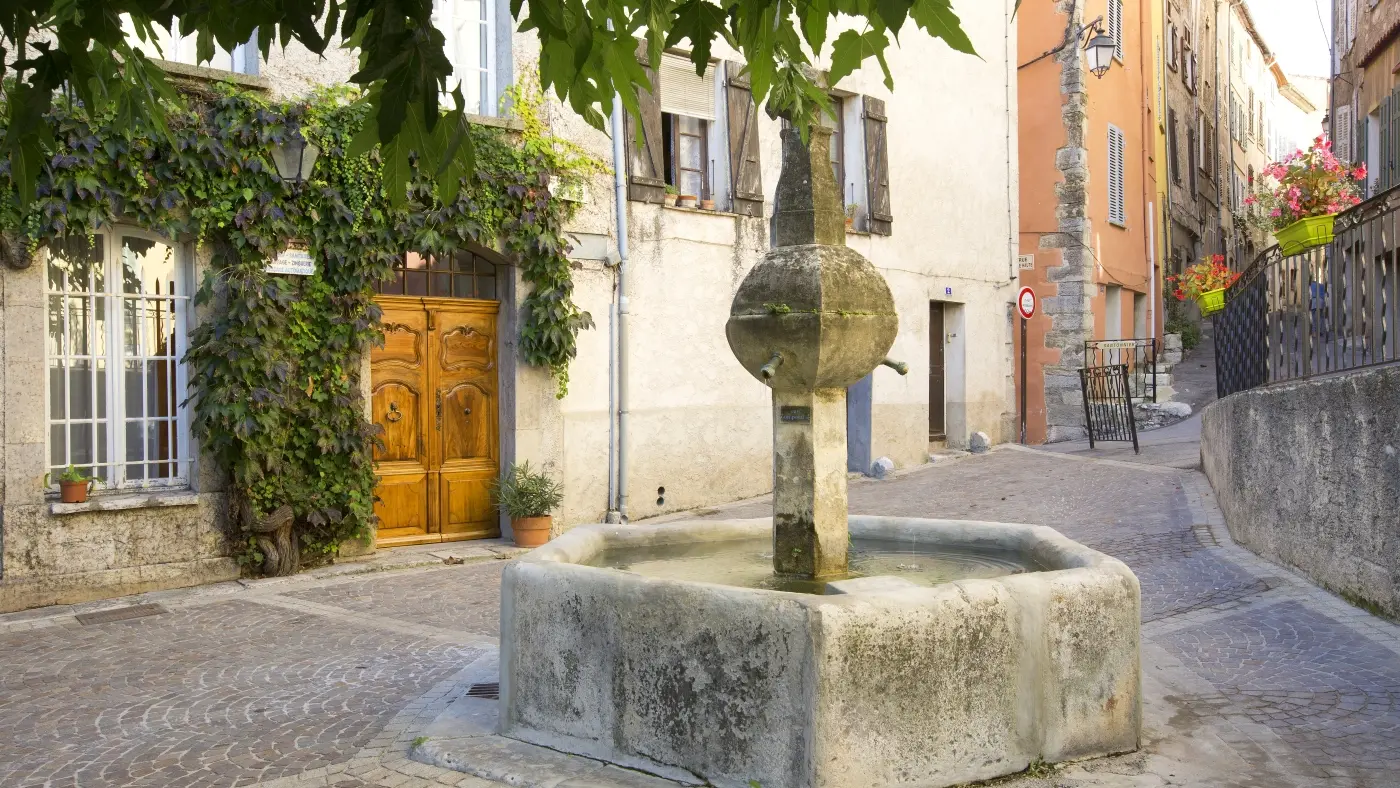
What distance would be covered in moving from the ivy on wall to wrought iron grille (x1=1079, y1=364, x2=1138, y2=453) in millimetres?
9076

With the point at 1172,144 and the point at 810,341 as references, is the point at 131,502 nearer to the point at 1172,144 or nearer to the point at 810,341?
the point at 810,341

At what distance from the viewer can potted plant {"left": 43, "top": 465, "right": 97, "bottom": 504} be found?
8.58 meters

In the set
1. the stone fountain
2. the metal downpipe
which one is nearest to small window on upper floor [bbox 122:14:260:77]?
the metal downpipe

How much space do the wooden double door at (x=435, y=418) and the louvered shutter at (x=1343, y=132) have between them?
45.4 feet

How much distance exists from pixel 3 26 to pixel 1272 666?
557 cm

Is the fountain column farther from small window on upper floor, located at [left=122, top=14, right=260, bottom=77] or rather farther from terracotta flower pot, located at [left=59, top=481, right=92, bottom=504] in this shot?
small window on upper floor, located at [left=122, top=14, right=260, bottom=77]

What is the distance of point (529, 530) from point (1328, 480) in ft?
21.0

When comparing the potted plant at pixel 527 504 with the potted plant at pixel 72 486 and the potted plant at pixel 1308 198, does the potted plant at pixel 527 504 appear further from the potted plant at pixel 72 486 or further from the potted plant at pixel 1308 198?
the potted plant at pixel 1308 198

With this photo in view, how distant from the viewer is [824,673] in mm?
3738

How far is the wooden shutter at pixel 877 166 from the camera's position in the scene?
14562mm

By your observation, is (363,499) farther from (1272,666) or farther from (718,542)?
(1272,666)

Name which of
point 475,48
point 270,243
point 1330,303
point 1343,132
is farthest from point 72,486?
point 1343,132

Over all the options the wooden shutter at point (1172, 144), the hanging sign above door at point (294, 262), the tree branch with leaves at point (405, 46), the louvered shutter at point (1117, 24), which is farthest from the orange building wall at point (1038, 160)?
the tree branch with leaves at point (405, 46)

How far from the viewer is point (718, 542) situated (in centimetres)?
627
